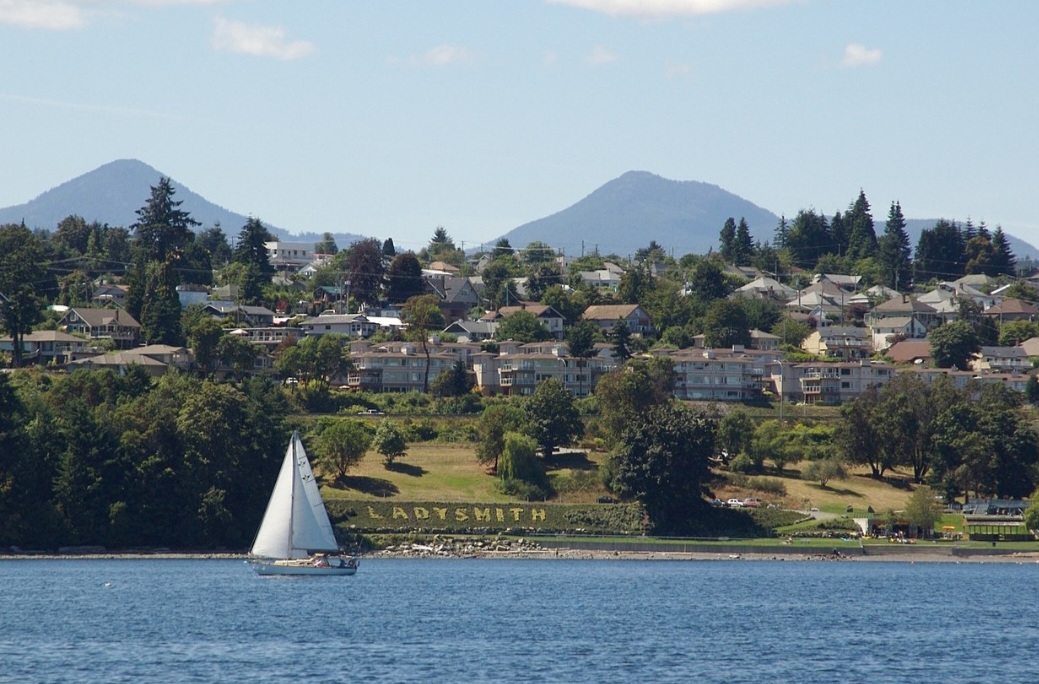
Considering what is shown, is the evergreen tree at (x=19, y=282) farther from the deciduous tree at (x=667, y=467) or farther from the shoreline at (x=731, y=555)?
the deciduous tree at (x=667, y=467)

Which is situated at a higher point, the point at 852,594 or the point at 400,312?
the point at 400,312

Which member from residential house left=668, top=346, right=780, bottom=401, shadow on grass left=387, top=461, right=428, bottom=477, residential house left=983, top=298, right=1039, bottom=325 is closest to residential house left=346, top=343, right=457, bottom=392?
residential house left=668, top=346, right=780, bottom=401

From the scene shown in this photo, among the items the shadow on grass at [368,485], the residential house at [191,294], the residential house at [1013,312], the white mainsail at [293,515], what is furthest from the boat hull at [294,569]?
the residential house at [1013,312]

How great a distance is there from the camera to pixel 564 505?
3944 inches

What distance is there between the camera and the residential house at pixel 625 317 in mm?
160500

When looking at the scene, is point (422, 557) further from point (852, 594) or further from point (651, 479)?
point (852, 594)

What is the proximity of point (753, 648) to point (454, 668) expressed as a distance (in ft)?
37.1

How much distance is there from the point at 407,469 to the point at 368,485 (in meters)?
5.18

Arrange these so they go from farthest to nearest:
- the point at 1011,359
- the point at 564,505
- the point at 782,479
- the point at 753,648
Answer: the point at 1011,359 < the point at 782,479 < the point at 564,505 < the point at 753,648

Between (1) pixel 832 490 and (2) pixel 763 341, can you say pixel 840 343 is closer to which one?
(2) pixel 763 341

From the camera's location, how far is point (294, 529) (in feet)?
259

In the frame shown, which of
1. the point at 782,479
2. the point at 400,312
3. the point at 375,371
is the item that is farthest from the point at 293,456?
the point at 400,312

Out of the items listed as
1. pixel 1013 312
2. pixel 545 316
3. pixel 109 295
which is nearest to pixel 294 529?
pixel 545 316

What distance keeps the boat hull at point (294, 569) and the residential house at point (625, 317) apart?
8332cm
